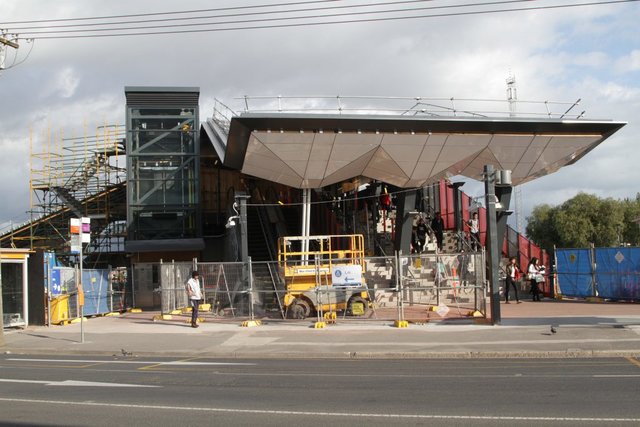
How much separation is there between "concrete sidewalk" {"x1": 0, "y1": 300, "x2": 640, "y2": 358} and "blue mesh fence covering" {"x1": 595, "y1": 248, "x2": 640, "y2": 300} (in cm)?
126

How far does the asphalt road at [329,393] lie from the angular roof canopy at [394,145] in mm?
12399

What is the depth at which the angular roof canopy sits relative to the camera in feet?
81.4

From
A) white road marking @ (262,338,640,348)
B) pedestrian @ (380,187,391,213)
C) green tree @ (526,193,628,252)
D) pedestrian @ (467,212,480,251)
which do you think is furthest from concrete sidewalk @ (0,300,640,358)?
green tree @ (526,193,628,252)

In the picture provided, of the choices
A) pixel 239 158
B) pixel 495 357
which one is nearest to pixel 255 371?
pixel 495 357

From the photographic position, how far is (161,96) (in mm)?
35406

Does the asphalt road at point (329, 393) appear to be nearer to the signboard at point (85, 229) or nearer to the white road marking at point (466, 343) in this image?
the white road marking at point (466, 343)

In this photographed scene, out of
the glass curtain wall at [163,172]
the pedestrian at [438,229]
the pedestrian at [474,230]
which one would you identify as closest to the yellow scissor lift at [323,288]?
the pedestrian at [438,229]

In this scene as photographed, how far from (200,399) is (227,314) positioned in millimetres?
12872

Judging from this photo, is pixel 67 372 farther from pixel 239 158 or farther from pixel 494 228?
pixel 239 158

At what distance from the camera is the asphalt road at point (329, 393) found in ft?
27.1

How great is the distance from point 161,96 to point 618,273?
2439 centimetres

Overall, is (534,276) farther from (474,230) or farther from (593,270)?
(474,230)

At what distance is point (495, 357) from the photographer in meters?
13.9

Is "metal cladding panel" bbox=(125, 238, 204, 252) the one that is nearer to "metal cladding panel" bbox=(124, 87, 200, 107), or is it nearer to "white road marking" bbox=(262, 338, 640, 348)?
"metal cladding panel" bbox=(124, 87, 200, 107)
